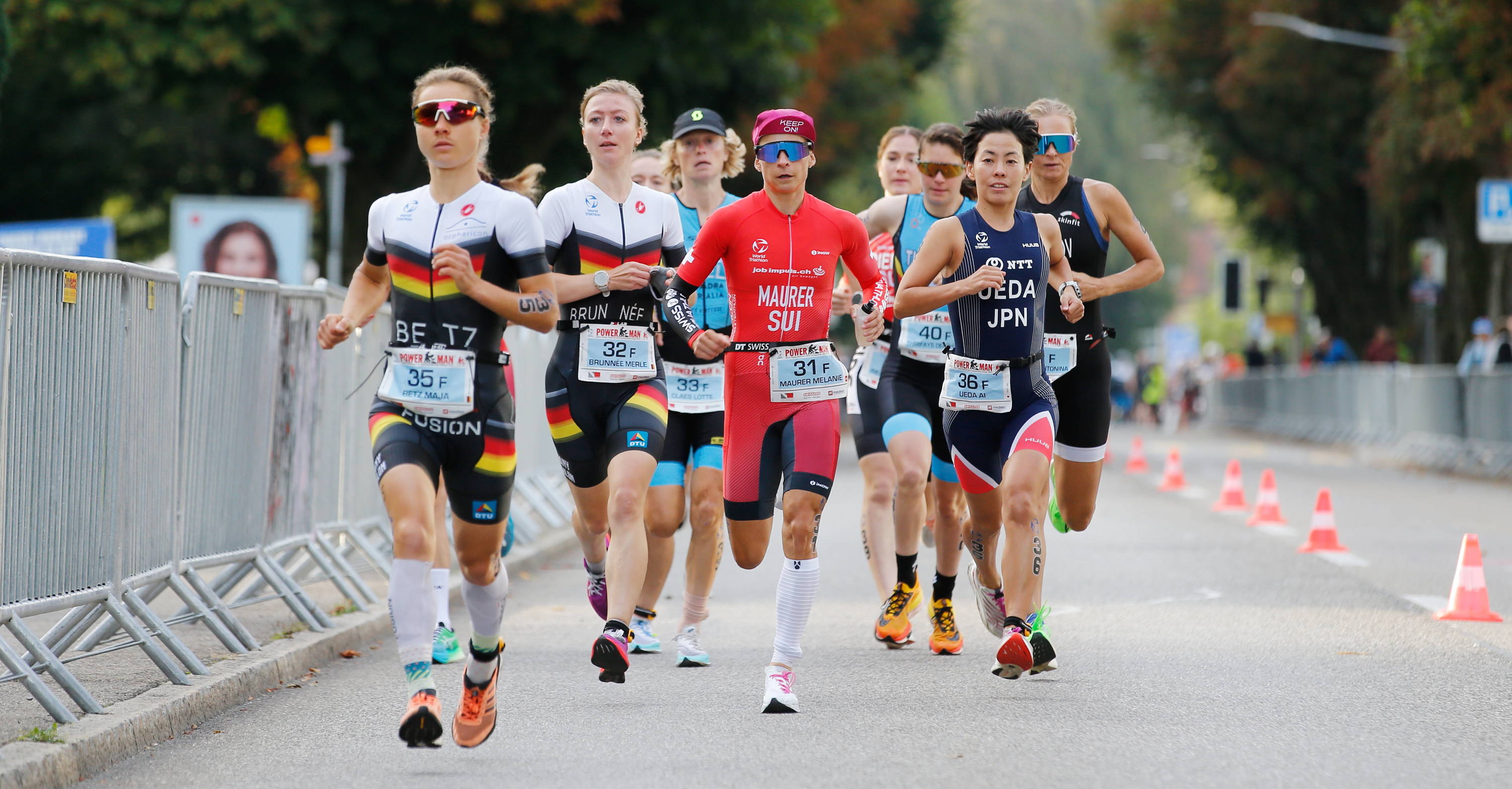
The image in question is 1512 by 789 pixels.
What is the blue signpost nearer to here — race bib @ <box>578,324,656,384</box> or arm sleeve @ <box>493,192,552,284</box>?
race bib @ <box>578,324,656,384</box>

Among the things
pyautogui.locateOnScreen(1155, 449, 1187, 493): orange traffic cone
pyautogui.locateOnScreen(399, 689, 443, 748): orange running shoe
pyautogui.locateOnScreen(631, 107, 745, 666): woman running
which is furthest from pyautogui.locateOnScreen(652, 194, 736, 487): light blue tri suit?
pyautogui.locateOnScreen(1155, 449, 1187, 493): orange traffic cone

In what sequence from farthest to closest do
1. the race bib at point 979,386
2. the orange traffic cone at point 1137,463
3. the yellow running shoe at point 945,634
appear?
the orange traffic cone at point 1137,463
the yellow running shoe at point 945,634
the race bib at point 979,386

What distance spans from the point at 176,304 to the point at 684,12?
67.3 feet

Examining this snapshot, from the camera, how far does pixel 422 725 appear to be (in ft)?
19.8

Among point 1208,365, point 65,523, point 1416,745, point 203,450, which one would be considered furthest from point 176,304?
point 1208,365

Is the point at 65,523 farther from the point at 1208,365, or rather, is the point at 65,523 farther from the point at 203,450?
the point at 1208,365

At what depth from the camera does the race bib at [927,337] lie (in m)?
9.32

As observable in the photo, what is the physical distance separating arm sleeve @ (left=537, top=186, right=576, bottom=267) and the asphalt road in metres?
1.68

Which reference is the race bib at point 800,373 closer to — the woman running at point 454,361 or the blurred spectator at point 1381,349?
the woman running at point 454,361

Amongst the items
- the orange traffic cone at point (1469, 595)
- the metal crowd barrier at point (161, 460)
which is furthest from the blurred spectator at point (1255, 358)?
the metal crowd barrier at point (161, 460)

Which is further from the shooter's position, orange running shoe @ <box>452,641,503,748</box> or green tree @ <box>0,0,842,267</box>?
green tree @ <box>0,0,842,267</box>

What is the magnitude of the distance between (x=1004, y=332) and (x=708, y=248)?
122cm

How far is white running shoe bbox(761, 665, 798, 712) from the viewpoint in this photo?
24.2ft

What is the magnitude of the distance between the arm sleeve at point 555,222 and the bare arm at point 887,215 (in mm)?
1768
